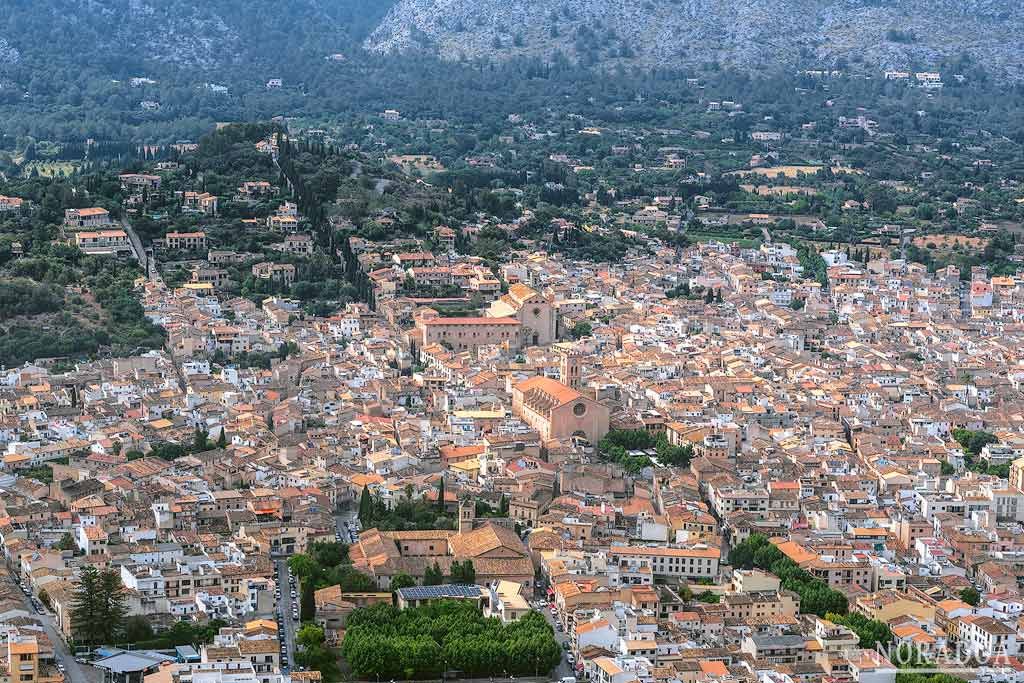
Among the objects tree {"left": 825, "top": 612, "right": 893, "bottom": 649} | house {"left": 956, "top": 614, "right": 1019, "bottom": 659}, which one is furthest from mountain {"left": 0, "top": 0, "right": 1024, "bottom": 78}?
house {"left": 956, "top": 614, "right": 1019, "bottom": 659}

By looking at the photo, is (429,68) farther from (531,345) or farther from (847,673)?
(847,673)

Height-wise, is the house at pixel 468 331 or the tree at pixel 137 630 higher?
the house at pixel 468 331

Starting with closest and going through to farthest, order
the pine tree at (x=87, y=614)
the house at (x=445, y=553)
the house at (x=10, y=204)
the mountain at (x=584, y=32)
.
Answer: the pine tree at (x=87, y=614)
the house at (x=445, y=553)
the house at (x=10, y=204)
the mountain at (x=584, y=32)

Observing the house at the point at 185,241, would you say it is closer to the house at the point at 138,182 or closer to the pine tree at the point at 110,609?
the house at the point at 138,182

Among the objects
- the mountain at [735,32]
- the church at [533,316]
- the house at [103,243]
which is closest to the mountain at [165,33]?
the mountain at [735,32]

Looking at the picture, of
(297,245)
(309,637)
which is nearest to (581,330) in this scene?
(297,245)

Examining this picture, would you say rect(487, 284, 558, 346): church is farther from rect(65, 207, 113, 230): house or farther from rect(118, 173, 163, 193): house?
rect(118, 173, 163, 193): house
